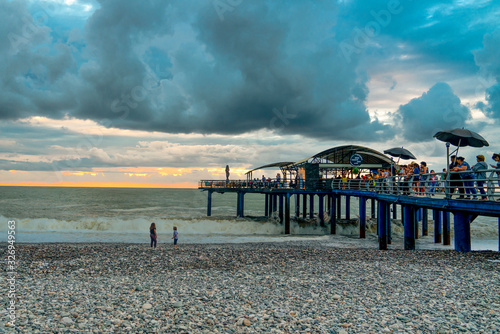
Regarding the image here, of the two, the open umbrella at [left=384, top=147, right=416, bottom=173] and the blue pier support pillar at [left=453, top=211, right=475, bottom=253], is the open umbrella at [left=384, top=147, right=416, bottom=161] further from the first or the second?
the blue pier support pillar at [left=453, top=211, right=475, bottom=253]

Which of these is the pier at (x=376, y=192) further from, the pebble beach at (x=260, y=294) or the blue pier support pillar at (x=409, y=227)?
the pebble beach at (x=260, y=294)

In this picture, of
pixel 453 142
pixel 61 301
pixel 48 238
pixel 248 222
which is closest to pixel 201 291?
pixel 61 301

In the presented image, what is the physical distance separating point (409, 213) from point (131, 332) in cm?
1466

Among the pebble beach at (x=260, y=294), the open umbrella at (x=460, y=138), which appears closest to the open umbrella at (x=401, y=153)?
the open umbrella at (x=460, y=138)

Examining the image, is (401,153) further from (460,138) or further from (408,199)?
(460,138)

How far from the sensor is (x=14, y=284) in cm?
934

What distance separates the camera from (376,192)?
22.0 metres

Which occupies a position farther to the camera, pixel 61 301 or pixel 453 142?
pixel 453 142

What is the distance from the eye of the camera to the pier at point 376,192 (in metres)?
13.6

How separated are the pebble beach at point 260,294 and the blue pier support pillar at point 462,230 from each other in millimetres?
598

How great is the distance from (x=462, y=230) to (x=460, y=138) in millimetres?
3591

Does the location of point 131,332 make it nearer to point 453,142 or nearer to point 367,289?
point 367,289

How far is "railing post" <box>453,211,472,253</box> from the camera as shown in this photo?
43.6 ft

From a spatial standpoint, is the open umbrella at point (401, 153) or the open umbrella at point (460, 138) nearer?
the open umbrella at point (460, 138)
